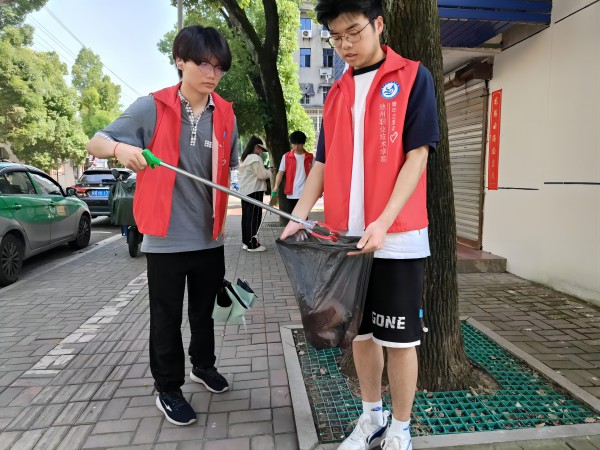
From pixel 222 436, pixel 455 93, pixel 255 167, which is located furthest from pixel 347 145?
pixel 455 93

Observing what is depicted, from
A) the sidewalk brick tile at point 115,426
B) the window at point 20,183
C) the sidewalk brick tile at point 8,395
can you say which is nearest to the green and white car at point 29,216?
the window at point 20,183

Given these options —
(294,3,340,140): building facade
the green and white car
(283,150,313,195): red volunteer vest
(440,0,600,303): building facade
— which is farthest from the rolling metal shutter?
(294,3,340,140): building facade

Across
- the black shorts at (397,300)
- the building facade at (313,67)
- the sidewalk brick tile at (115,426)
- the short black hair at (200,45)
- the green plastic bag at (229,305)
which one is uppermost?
the building facade at (313,67)

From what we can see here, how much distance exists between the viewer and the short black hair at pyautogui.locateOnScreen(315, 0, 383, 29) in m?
1.77

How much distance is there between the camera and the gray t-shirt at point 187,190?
2.21 meters

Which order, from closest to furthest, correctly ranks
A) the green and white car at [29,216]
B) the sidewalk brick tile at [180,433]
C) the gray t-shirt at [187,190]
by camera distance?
the gray t-shirt at [187,190], the sidewalk brick tile at [180,433], the green and white car at [29,216]

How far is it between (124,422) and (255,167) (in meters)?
5.20

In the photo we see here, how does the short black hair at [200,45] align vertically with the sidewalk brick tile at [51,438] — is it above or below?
above

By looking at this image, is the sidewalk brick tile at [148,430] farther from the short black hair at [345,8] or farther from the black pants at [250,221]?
the black pants at [250,221]

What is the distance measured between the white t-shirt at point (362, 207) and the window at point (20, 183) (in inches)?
233

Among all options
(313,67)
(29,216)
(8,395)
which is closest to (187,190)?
(8,395)

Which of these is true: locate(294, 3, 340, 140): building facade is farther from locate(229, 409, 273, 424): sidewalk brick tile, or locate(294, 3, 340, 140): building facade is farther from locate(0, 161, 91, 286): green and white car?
locate(229, 409, 273, 424): sidewalk brick tile

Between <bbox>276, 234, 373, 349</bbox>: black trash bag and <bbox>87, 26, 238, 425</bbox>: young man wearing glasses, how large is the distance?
678mm

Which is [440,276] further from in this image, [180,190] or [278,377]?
[180,190]
